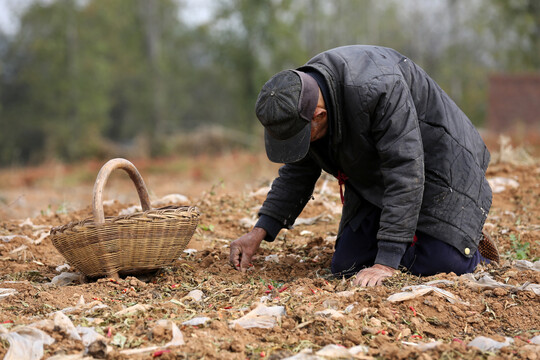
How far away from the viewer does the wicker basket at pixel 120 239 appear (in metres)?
2.95

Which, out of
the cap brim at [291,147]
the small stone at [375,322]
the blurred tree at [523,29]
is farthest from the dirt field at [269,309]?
the blurred tree at [523,29]

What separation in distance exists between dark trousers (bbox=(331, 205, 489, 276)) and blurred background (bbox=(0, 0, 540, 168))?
1230 cm

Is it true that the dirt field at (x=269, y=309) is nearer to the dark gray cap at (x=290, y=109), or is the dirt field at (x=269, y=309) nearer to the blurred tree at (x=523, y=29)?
the dark gray cap at (x=290, y=109)

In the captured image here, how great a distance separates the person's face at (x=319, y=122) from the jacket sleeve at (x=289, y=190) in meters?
0.52

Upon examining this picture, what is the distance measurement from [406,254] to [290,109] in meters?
1.12

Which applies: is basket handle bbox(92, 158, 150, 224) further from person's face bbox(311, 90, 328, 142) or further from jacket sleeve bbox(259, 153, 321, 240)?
person's face bbox(311, 90, 328, 142)

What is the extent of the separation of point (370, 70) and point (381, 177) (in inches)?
23.3

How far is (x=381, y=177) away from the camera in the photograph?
10.2 feet

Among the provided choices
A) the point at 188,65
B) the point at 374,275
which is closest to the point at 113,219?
the point at 374,275

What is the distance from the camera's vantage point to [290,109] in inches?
106

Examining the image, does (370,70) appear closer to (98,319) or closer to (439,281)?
(439,281)

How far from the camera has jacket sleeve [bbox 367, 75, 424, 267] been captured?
9.07 feet

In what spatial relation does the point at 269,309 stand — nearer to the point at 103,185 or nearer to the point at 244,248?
the point at 244,248

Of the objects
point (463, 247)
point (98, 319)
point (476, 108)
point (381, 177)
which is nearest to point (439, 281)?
point (463, 247)
